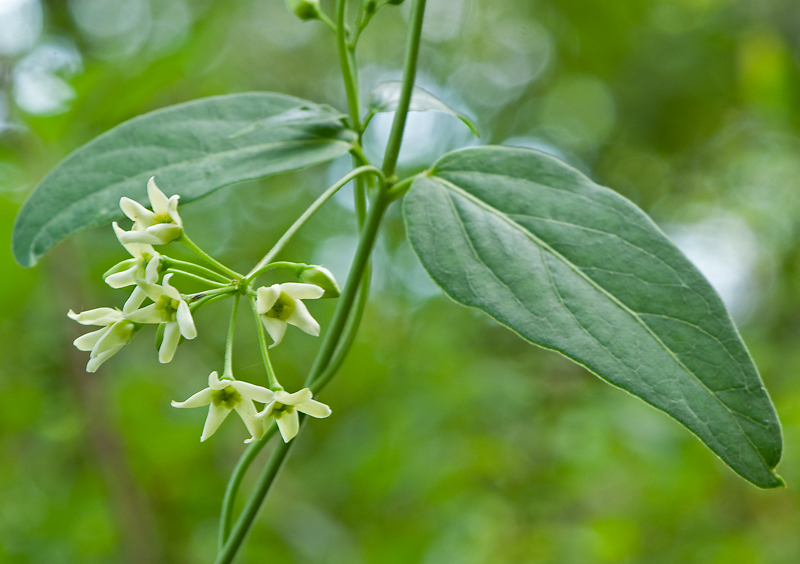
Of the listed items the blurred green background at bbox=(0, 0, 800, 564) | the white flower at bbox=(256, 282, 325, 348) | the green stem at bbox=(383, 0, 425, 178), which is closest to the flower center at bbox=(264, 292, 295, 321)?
the white flower at bbox=(256, 282, 325, 348)

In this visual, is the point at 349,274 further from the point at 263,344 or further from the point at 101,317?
the point at 101,317

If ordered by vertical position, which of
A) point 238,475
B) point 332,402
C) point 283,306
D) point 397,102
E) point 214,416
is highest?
point 397,102

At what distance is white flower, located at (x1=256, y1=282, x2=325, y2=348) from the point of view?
553 mm

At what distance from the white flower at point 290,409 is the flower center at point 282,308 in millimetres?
70

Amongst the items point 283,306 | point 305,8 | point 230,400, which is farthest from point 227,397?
point 305,8

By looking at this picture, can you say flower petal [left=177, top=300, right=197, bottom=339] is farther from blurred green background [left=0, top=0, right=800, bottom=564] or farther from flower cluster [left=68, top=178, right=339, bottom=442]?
blurred green background [left=0, top=0, right=800, bottom=564]

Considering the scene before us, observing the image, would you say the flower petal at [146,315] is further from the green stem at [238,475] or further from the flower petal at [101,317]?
the green stem at [238,475]

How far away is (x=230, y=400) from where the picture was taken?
1.96 feet

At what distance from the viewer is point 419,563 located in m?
1.94

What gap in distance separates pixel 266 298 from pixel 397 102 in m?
0.34

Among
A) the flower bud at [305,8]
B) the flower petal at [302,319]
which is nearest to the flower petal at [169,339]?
the flower petal at [302,319]

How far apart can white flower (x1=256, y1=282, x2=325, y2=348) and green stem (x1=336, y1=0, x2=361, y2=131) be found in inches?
10.8

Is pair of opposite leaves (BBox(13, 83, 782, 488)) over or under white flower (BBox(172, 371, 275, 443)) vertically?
over

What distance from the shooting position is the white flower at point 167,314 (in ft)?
1.76
